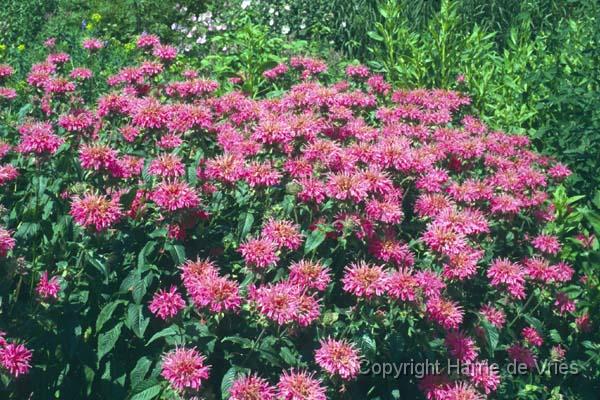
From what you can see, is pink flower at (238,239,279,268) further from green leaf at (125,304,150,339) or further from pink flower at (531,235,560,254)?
pink flower at (531,235,560,254)

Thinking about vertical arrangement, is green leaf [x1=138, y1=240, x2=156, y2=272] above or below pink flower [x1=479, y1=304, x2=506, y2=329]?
above

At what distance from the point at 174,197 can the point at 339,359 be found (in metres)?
0.81

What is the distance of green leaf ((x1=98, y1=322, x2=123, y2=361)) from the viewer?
2748 millimetres

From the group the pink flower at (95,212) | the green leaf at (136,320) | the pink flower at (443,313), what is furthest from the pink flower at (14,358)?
the pink flower at (443,313)

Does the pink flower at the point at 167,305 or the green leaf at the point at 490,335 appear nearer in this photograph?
the pink flower at the point at 167,305

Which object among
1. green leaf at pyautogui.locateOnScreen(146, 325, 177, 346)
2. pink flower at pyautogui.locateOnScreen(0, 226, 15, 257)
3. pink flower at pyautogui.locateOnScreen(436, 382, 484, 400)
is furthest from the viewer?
pink flower at pyautogui.locateOnScreen(436, 382, 484, 400)

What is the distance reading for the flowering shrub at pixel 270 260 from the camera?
8.32ft

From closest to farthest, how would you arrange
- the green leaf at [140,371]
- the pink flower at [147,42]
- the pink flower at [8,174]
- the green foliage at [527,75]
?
the green leaf at [140,371]
the pink flower at [8,174]
the pink flower at [147,42]
the green foliage at [527,75]

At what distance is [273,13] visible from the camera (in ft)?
25.8

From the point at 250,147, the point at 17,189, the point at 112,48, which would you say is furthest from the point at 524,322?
the point at 112,48

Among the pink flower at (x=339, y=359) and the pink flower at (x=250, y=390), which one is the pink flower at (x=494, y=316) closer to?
the pink flower at (x=339, y=359)

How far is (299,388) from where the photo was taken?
229 centimetres

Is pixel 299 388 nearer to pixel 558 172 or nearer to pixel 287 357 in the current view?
pixel 287 357

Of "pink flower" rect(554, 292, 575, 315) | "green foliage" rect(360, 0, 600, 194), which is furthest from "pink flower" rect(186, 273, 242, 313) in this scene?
"green foliage" rect(360, 0, 600, 194)
